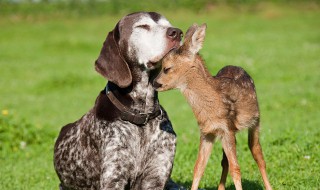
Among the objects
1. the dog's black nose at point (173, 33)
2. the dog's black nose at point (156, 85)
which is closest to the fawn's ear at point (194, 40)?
the dog's black nose at point (173, 33)

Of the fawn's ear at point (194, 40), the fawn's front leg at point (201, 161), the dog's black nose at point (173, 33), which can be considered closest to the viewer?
the fawn's ear at point (194, 40)

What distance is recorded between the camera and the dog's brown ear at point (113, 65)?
334 inches

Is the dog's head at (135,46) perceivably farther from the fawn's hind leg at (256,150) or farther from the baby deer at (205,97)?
the fawn's hind leg at (256,150)

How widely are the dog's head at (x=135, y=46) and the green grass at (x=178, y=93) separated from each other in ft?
9.41

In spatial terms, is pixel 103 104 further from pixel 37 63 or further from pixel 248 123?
pixel 37 63

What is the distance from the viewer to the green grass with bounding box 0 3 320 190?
37.6 ft

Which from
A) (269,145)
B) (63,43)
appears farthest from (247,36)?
(269,145)

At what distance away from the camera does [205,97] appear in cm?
809

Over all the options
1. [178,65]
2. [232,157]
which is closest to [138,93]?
[178,65]

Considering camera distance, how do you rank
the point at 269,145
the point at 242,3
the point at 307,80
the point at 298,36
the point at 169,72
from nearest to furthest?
the point at 169,72, the point at 269,145, the point at 307,80, the point at 298,36, the point at 242,3

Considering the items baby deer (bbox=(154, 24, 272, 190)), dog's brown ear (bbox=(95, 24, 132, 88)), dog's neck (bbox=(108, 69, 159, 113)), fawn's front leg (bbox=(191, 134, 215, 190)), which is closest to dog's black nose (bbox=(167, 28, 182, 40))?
baby deer (bbox=(154, 24, 272, 190))

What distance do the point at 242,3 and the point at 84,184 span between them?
50083mm

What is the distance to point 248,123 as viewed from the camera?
8.40 metres

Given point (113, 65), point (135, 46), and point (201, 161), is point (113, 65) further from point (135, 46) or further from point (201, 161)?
point (201, 161)
